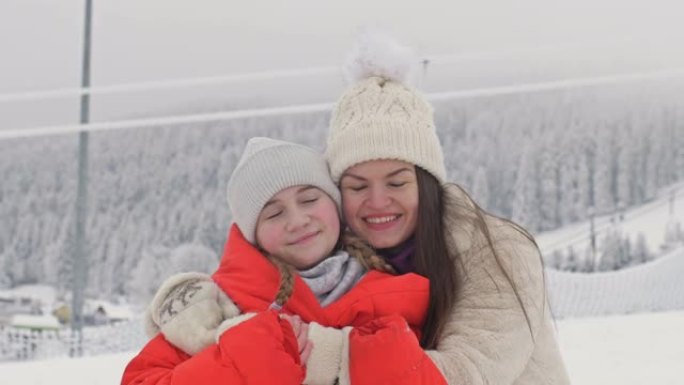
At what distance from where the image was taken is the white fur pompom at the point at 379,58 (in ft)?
4.63

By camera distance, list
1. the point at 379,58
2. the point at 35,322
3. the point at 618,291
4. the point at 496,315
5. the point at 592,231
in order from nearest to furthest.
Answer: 1. the point at 496,315
2. the point at 379,58
3. the point at 618,291
4. the point at 35,322
5. the point at 592,231

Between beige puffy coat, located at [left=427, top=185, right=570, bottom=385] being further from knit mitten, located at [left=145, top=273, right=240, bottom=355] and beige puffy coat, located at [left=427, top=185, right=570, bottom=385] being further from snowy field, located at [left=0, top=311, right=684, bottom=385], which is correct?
snowy field, located at [left=0, top=311, right=684, bottom=385]

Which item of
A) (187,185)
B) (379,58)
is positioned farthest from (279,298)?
(187,185)

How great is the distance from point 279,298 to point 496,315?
311mm

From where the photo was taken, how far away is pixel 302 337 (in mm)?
1099

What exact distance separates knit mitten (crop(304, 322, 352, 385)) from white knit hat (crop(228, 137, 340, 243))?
256mm

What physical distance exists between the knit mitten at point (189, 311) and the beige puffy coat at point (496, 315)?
12.5 inches

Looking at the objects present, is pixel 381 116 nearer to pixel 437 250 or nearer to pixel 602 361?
pixel 437 250

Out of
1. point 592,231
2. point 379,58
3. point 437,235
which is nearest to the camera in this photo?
point 437,235

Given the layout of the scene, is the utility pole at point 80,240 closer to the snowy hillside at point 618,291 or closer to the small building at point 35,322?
the small building at point 35,322

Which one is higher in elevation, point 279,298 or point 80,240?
point 279,298

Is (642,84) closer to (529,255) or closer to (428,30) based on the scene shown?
(428,30)

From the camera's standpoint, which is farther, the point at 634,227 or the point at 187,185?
the point at 634,227

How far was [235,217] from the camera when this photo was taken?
4.34 ft
